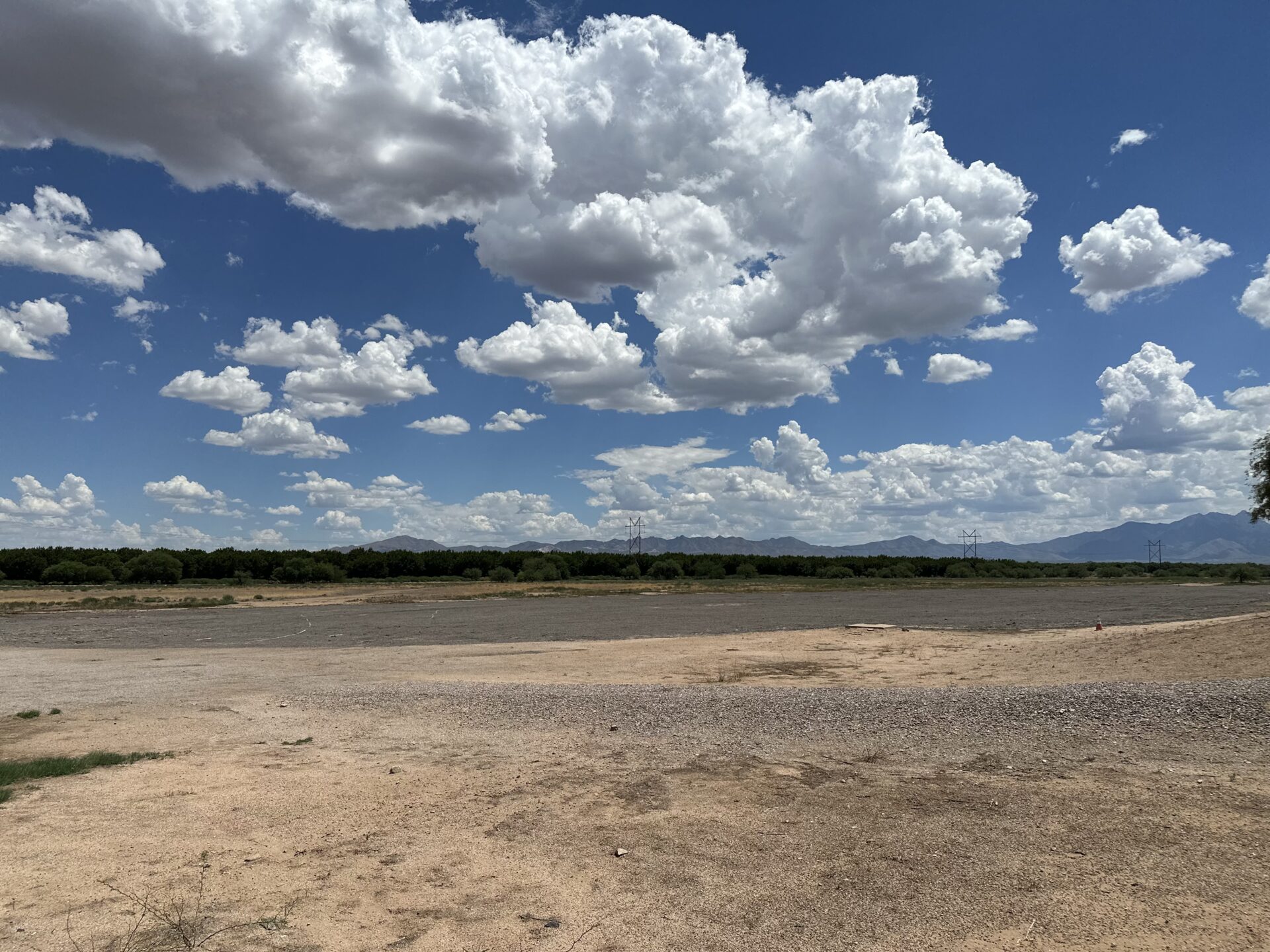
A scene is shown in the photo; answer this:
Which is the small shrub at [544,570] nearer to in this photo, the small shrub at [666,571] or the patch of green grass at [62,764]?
the small shrub at [666,571]

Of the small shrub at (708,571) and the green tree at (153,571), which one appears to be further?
the small shrub at (708,571)

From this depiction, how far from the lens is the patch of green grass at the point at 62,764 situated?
9188 mm

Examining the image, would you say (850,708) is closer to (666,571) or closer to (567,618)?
(567,618)

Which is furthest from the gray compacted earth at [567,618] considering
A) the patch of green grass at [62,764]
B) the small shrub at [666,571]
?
the small shrub at [666,571]

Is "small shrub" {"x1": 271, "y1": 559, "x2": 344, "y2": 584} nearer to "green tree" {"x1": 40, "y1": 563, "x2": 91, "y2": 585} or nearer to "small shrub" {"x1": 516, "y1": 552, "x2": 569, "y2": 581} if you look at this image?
"green tree" {"x1": 40, "y1": 563, "x2": 91, "y2": 585}

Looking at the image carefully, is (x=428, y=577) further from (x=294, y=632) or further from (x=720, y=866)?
(x=720, y=866)

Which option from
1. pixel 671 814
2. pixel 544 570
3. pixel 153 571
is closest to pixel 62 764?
pixel 671 814

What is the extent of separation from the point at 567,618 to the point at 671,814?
33.5 m

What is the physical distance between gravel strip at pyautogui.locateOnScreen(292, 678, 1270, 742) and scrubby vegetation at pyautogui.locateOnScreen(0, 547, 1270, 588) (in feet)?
293

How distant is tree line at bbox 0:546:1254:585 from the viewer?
9388 cm

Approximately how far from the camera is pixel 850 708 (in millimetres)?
12734

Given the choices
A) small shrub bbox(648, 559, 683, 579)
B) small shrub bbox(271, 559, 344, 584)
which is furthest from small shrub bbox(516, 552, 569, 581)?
small shrub bbox(271, 559, 344, 584)

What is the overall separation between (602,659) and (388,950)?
17832 millimetres

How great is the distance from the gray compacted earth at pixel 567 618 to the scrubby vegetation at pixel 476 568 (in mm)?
48798
